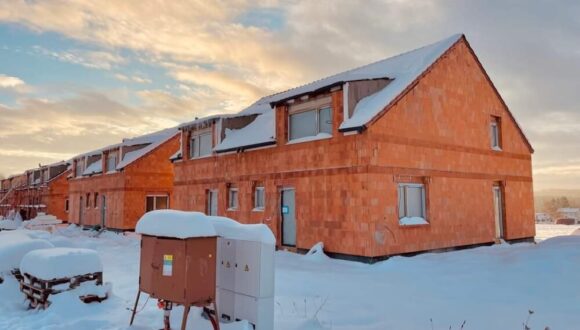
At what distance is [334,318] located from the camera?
7.37 m

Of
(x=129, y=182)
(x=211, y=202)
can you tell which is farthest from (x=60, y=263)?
(x=129, y=182)

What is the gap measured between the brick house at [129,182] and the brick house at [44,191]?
1020 cm

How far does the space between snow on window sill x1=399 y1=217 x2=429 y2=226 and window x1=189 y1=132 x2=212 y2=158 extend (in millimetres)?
10977

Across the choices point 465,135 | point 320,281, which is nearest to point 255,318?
point 320,281

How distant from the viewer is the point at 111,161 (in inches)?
1206

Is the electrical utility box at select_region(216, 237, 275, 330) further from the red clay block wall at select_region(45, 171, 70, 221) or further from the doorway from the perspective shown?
the red clay block wall at select_region(45, 171, 70, 221)

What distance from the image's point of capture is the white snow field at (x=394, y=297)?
7207 mm

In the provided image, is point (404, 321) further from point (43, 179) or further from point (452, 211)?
point (43, 179)

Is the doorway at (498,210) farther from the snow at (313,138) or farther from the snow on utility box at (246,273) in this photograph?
the snow on utility box at (246,273)

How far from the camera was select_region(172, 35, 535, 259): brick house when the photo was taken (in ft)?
46.5

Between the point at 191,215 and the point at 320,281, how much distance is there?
5.16 m

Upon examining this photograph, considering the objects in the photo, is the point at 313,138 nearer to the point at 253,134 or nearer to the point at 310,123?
the point at 310,123

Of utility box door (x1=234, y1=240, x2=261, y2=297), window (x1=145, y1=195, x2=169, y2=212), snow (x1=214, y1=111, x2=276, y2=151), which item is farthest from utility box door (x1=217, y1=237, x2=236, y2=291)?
window (x1=145, y1=195, x2=169, y2=212)

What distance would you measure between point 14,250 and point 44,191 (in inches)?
1448
